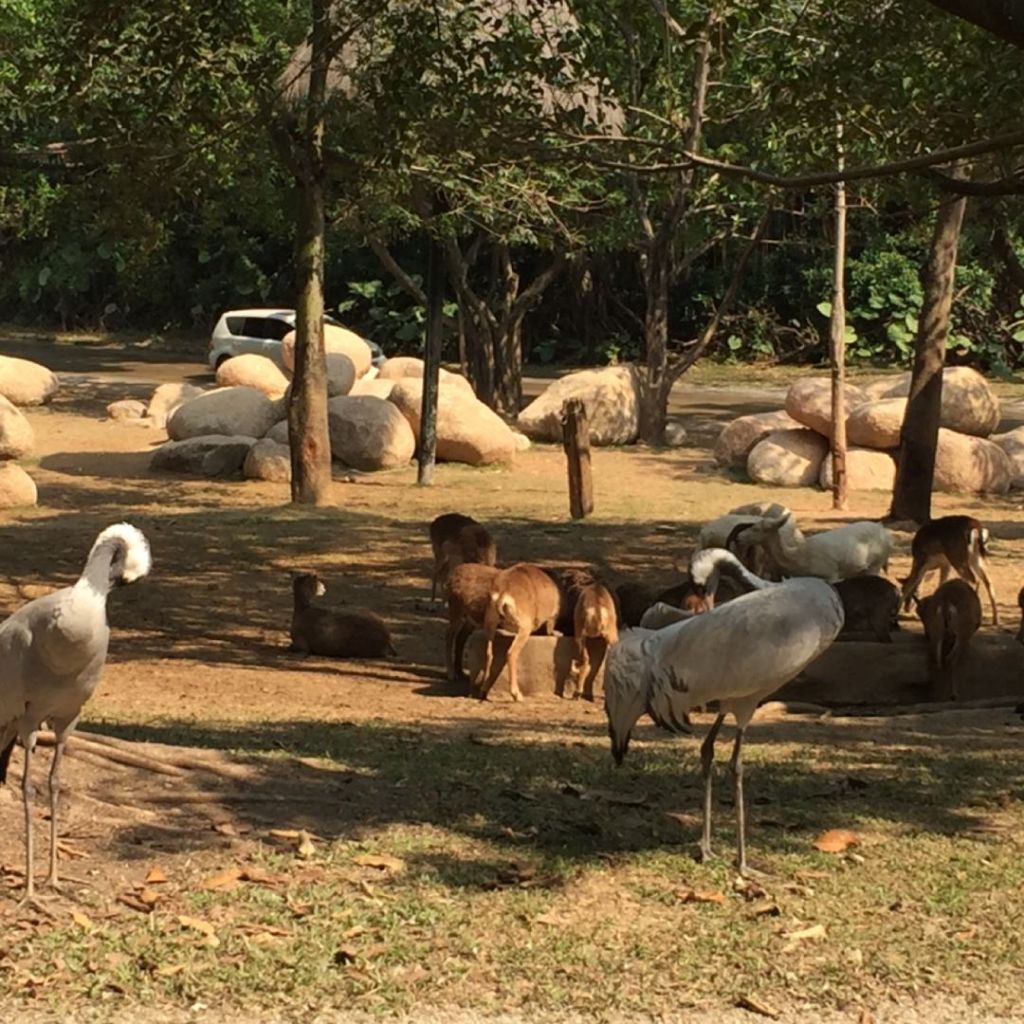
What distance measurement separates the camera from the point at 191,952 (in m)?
6.23

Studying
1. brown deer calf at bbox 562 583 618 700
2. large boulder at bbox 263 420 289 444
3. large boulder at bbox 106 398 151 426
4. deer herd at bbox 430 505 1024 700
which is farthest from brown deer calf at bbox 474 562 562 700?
large boulder at bbox 106 398 151 426

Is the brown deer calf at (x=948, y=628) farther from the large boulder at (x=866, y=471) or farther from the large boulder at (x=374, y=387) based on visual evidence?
the large boulder at (x=374, y=387)

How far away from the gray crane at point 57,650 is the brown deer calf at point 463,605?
5.29 meters

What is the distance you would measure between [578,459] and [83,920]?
1345cm

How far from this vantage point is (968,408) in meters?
25.0

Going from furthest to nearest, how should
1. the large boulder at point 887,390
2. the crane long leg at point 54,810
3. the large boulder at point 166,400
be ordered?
the large boulder at point 166,400, the large boulder at point 887,390, the crane long leg at point 54,810

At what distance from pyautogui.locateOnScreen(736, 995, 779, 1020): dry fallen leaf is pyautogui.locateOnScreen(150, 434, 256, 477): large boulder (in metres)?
18.9

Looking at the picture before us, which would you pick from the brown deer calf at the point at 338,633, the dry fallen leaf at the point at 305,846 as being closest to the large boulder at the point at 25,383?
the brown deer calf at the point at 338,633

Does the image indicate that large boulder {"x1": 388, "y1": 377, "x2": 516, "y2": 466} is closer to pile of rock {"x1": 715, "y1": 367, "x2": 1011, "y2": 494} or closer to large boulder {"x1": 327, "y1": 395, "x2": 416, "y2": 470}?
large boulder {"x1": 327, "y1": 395, "x2": 416, "y2": 470}

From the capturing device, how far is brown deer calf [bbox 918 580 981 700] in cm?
1140

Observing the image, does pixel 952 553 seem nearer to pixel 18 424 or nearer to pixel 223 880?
pixel 223 880

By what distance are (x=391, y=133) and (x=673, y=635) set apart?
6.50 metres

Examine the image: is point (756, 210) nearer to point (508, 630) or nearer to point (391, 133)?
point (391, 133)

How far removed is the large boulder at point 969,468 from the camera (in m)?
23.7
